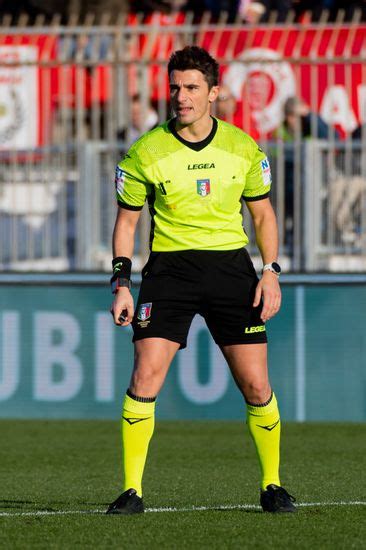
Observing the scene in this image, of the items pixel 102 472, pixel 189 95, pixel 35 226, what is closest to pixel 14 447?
pixel 102 472

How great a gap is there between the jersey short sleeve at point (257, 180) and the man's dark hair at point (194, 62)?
442 mm

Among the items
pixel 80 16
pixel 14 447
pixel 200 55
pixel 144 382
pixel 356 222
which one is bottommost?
pixel 14 447

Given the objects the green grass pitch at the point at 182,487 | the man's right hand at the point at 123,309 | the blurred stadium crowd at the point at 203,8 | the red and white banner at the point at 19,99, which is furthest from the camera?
the blurred stadium crowd at the point at 203,8

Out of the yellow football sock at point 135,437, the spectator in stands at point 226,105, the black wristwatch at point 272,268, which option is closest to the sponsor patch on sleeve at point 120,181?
the black wristwatch at point 272,268

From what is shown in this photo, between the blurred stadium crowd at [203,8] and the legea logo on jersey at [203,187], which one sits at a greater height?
the blurred stadium crowd at [203,8]

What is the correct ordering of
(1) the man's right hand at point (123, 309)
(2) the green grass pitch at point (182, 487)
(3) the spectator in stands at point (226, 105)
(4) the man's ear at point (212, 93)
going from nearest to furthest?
(2) the green grass pitch at point (182, 487), (1) the man's right hand at point (123, 309), (4) the man's ear at point (212, 93), (3) the spectator in stands at point (226, 105)

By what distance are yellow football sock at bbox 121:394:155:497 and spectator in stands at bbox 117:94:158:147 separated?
5647mm

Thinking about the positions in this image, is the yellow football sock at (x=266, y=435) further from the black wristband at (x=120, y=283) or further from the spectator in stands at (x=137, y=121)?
the spectator in stands at (x=137, y=121)

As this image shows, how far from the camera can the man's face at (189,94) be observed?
6.59 metres

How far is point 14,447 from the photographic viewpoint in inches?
402

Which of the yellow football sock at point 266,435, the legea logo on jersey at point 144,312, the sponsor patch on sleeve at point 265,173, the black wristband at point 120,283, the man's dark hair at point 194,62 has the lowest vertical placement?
the yellow football sock at point 266,435

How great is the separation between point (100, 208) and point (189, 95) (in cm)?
560

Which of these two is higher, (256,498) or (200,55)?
(200,55)

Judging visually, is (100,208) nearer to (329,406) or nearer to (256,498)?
(329,406)
